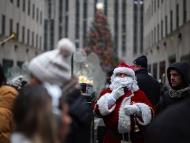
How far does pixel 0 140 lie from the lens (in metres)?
6.71

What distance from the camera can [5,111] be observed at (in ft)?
22.4

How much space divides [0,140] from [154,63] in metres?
45.1

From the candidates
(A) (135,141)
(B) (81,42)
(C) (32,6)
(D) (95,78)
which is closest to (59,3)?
(B) (81,42)

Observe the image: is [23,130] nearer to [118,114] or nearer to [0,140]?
[0,140]

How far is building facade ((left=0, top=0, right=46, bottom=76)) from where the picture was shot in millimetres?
39844

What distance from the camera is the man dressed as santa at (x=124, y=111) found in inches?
311

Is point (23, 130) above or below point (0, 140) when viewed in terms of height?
above

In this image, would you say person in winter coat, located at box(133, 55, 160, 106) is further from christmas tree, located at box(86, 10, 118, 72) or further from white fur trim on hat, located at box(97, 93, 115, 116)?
christmas tree, located at box(86, 10, 118, 72)

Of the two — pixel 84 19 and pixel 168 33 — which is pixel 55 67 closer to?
pixel 168 33

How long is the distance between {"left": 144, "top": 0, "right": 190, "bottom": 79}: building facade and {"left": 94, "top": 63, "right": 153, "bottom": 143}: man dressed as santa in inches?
677

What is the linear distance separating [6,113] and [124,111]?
1825 mm

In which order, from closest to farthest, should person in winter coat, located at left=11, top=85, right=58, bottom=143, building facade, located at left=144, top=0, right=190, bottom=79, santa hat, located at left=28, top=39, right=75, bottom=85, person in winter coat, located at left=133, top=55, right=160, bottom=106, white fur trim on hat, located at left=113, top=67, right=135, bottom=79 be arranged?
person in winter coat, located at left=11, top=85, right=58, bottom=143
santa hat, located at left=28, top=39, right=75, bottom=85
white fur trim on hat, located at left=113, top=67, right=135, bottom=79
person in winter coat, located at left=133, top=55, right=160, bottom=106
building facade, located at left=144, top=0, right=190, bottom=79

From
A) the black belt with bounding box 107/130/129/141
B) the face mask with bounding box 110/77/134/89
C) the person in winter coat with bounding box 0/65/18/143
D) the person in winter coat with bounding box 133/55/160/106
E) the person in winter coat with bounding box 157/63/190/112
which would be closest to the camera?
the person in winter coat with bounding box 0/65/18/143

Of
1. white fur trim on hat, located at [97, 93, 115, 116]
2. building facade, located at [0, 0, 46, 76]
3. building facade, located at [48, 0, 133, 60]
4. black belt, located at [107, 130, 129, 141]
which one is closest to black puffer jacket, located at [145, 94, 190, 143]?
white fur trim on hat, located at [97, 93, 115, 116]
